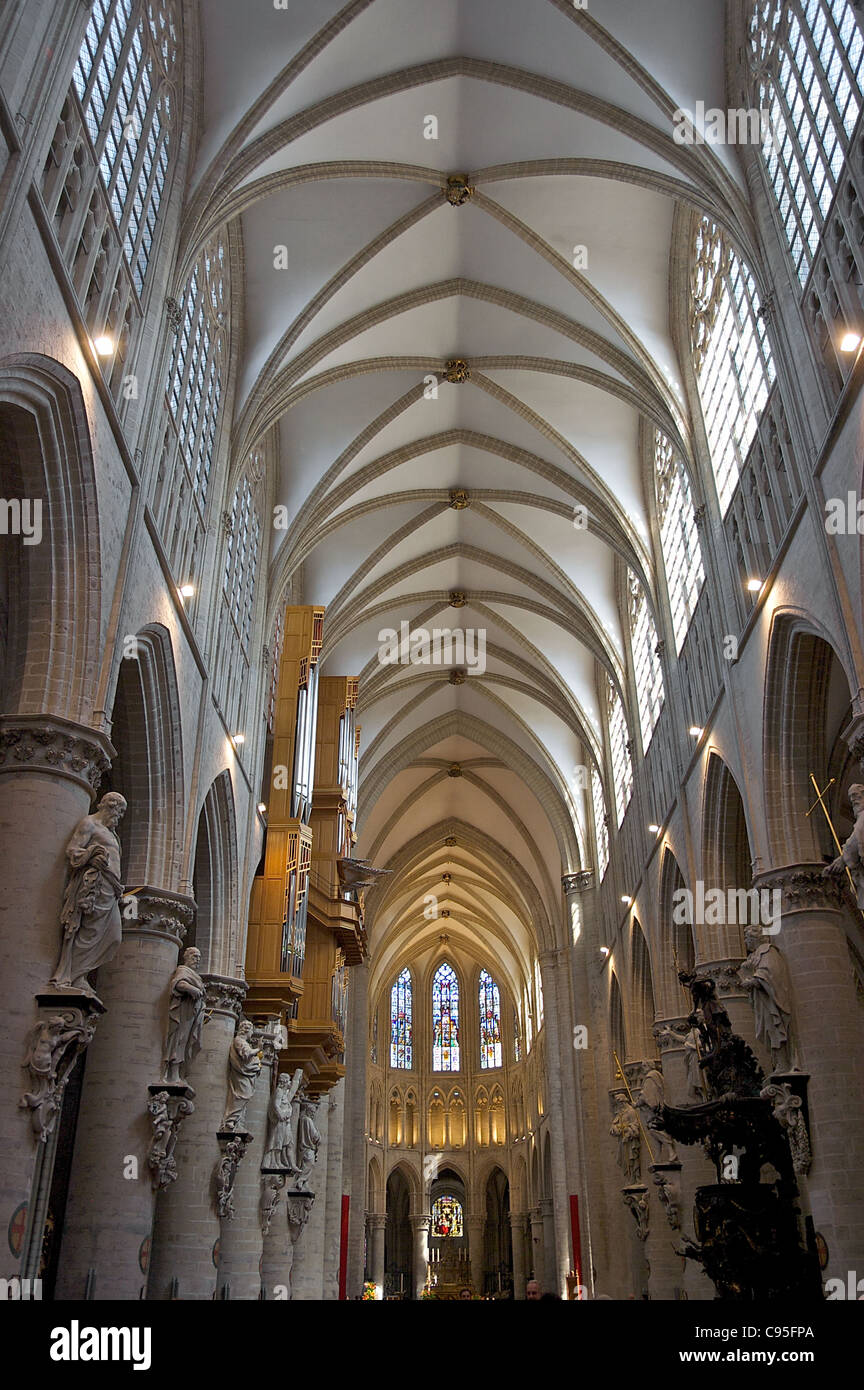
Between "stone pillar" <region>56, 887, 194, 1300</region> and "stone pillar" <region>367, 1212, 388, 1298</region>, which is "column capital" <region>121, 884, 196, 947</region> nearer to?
"stone pillar" <region>56, 887, 194, 1300</region>

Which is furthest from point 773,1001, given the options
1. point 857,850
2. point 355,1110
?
point 355,1110

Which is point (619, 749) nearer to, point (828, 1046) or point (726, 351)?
point (726, 351)

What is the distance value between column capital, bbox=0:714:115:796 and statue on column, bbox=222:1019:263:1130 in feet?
24.9

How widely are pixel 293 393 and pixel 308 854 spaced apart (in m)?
8.01

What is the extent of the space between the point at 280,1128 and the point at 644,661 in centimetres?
1211

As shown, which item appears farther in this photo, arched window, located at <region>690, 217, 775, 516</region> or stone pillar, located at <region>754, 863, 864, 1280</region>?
arched window, located at <region>690, 217, 775, 516</region>

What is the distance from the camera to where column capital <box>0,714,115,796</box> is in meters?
9.68

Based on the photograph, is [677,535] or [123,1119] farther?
[677,535]

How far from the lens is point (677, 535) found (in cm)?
2064

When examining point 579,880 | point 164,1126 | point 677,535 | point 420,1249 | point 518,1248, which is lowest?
point 164,1126

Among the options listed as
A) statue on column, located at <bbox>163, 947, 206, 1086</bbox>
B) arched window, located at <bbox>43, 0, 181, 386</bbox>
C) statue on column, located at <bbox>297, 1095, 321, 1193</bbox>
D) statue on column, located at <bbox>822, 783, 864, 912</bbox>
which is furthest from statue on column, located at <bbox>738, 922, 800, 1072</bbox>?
statue on column, located at <bbox>297, 1095, 321, 1193</bbox>
